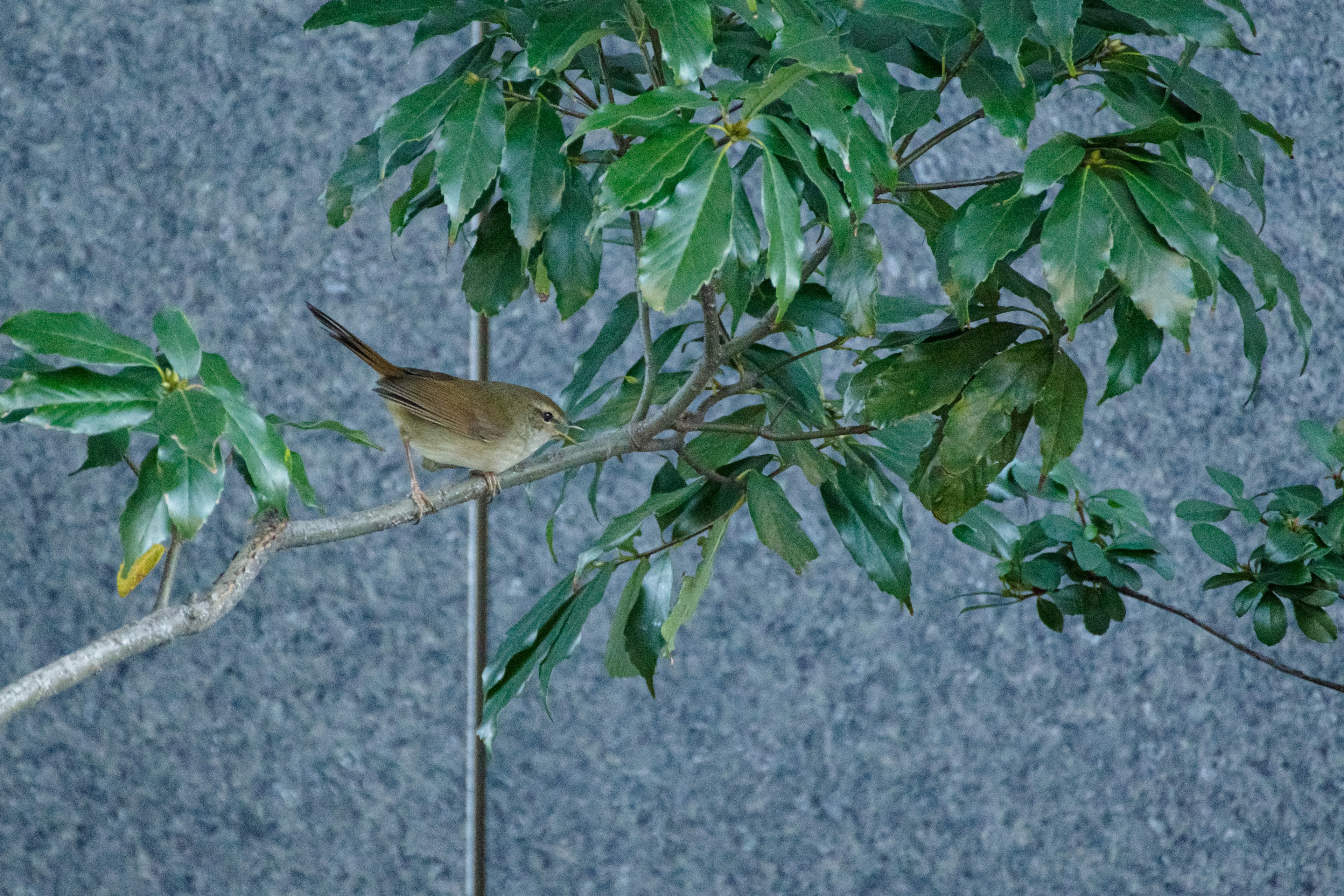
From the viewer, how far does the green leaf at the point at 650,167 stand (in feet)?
1.73

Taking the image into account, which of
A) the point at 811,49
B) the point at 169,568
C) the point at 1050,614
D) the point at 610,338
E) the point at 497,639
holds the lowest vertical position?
the point at 497,639

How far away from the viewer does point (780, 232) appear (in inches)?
21.5

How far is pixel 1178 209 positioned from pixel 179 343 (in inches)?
18.1

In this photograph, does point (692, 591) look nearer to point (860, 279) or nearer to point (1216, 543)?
point (860, 279)

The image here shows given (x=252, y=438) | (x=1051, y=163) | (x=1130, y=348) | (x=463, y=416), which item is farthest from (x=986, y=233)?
(x=463, y=416)

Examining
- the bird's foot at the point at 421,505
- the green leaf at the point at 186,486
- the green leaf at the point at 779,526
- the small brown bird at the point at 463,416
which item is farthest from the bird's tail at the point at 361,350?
the green leaf at the point at 186,486

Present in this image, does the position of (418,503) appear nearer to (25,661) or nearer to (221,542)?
(221,542)

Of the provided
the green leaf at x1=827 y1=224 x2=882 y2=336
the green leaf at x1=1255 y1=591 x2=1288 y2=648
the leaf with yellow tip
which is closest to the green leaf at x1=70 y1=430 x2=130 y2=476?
the leaf with yellow tip

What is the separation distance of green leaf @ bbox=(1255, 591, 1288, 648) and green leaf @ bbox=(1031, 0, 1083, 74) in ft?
1.76

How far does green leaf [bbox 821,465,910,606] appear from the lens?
895 mm

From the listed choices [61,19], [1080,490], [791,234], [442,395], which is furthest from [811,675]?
[61,19]

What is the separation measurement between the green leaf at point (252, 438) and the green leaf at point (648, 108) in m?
0.19

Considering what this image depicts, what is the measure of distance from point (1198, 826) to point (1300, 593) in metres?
0.77

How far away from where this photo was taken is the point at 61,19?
141 cm
